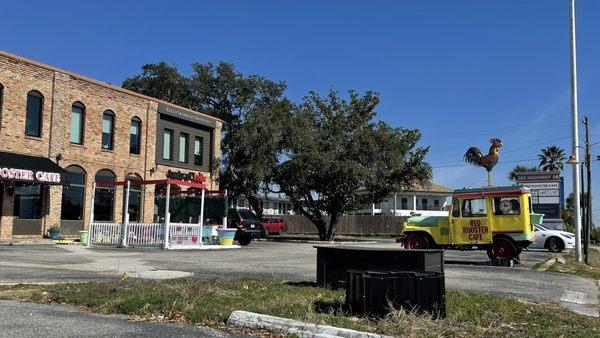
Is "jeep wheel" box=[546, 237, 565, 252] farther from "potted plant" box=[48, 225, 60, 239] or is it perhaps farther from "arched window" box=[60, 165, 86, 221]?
"potted plant" box=[48, 225, 60, 239]

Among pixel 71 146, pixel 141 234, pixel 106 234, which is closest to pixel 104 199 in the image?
pixel 71 146

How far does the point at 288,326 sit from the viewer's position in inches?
Answer: 267

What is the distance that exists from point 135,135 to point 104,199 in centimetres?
393

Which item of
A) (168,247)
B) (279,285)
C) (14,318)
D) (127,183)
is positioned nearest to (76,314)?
(14,318)

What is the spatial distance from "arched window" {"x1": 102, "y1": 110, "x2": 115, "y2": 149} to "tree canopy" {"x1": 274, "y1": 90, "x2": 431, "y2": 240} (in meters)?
10.8

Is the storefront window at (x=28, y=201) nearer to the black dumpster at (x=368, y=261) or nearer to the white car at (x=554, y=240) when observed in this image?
the black dumpster at (x=368, y=261)

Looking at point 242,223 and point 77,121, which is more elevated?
point 77,121

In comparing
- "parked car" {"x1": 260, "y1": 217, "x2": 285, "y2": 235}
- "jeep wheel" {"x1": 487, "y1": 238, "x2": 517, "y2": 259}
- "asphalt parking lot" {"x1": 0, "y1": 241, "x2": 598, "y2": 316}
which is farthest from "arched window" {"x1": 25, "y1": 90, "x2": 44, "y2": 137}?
"parked car" {"x1": 260, "y1": 217, "x2": 285, "y2": 235}

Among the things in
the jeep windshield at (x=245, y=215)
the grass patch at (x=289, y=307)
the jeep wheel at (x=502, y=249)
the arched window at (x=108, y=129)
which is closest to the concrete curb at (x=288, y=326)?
the grass patch at (x=289, y=307)

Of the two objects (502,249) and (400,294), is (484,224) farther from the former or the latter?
(400,294)

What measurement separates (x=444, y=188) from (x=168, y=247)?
67345 mm

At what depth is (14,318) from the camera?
23.9 feet

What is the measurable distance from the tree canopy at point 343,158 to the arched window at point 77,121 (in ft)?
41.0

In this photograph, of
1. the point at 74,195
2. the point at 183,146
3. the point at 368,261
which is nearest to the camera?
the point at 368,261
